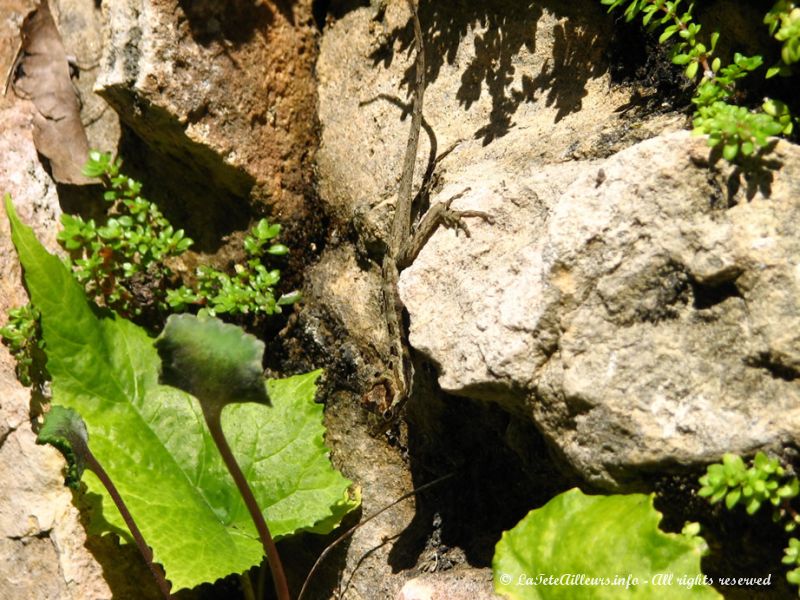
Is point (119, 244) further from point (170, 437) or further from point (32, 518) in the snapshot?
point (32, 518)

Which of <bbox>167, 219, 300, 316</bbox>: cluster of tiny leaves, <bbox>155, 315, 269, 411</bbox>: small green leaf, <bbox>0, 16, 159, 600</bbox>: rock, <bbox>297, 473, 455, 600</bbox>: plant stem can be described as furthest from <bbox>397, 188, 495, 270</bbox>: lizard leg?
<bbox>0, 16, 159, 600</bbox>: rock

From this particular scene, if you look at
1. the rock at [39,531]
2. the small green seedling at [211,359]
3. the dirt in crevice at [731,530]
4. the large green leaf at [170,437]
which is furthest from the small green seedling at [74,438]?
the dirt in crevice at [731,530]

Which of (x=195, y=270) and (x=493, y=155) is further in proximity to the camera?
(x=195, y=270)

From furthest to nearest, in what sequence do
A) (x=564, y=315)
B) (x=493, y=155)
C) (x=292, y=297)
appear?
(x=292, y=297)
(x=493, y=155)
(x=564, y=315)

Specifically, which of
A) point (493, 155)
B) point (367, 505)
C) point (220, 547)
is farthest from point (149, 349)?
point (493, 155)

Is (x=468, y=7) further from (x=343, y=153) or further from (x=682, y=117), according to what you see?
(x=682, y=117)

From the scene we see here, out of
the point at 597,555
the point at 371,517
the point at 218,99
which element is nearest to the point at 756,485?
the point at 597,555

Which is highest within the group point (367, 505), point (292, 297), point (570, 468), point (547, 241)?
point (292, 297)

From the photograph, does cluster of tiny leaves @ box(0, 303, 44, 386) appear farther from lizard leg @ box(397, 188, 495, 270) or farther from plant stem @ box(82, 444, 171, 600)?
lizard leg @ box(397, 188, 495, 270)
